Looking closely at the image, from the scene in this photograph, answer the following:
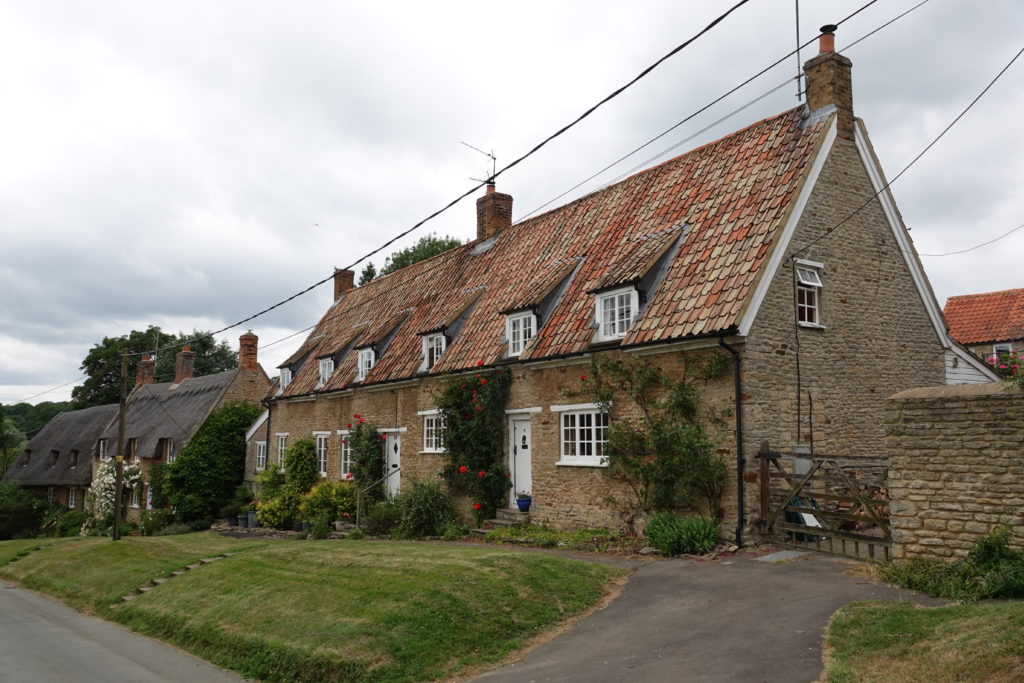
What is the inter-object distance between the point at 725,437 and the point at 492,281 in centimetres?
1179

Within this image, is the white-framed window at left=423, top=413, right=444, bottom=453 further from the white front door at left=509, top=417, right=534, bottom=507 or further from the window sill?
the window sill

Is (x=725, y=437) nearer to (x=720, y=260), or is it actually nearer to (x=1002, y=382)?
(x=720, y=260)

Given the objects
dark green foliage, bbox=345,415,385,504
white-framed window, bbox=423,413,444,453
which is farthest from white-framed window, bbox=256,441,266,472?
white-framed window, bbox=423,413,444,453

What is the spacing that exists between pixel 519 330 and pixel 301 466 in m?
12.8

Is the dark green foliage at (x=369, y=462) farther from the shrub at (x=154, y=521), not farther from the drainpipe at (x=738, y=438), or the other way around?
the drainpipe at (x=738, y=438)

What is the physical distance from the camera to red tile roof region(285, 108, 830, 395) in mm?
15680

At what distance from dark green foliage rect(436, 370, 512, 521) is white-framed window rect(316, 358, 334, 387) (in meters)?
10.8

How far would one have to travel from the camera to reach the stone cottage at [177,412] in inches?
1534

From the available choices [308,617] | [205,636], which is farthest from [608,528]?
[205,636]

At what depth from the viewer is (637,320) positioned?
54.7ft

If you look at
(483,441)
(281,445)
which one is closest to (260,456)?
(281,445)

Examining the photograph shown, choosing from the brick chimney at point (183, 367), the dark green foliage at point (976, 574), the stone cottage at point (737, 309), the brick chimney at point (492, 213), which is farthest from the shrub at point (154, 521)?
the dark green foliage at point (976, 574)

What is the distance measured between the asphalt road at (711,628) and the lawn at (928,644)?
1.15 feet

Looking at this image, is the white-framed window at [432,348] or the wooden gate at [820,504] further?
the white-framed window at [432,348]
